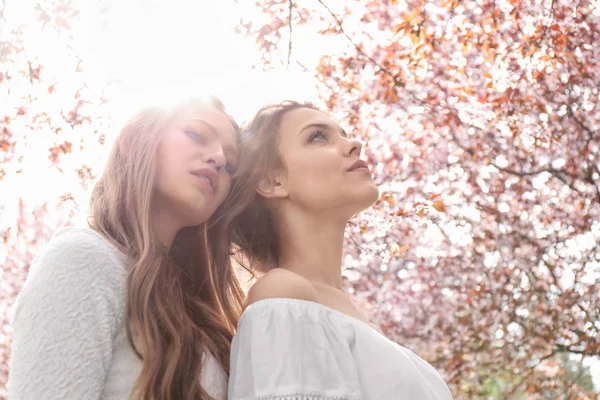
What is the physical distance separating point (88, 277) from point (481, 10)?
17.1 feet

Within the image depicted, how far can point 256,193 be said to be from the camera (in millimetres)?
2406

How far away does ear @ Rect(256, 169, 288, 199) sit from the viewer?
236 cm

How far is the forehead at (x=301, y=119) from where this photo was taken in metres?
2.42

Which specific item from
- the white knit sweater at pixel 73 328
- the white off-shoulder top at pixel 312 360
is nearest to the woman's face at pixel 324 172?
the white off-shoulder top at pixel 312 360

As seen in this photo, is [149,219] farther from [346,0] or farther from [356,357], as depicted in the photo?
[346,0]

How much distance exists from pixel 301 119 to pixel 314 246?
47 cm

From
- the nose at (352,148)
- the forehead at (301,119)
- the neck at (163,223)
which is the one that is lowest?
the neck at (163,223)

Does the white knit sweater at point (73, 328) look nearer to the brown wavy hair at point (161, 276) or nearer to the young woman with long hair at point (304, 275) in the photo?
the brown wavy hair at point (161, 276)

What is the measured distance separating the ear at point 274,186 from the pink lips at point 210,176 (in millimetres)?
169

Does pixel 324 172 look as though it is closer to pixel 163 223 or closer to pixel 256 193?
pixel 256 193

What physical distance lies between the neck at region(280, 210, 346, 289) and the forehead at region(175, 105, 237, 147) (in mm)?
363

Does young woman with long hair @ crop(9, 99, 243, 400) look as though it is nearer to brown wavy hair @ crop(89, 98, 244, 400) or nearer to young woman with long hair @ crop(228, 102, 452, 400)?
brown wavy hair @ crop(89, 98, 244, 400)

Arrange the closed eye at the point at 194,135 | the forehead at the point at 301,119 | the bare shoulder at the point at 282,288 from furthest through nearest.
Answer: the forehead at the point at 301,119 → the closed eye at the point at 194,135 → the bare shoulder at the point at 282,288

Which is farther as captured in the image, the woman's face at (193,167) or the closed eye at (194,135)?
the closed eye at (194,135)
